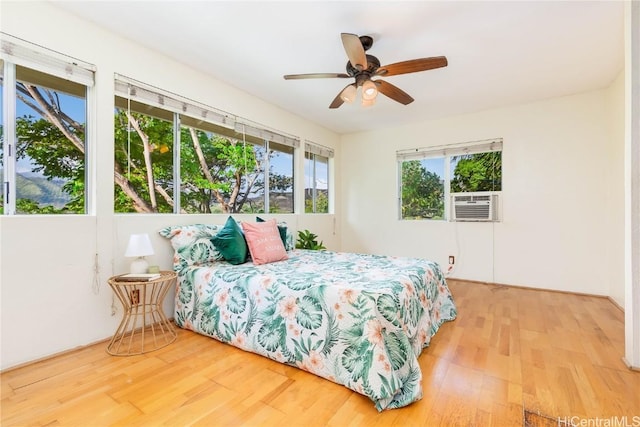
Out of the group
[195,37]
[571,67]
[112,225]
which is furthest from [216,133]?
[571,67]

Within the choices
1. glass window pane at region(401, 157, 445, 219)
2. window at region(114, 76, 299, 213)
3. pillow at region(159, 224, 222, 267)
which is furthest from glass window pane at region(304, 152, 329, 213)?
pillow at region(159, 224, 222, 267)

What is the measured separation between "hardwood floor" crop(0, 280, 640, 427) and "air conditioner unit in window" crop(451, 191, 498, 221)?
6.04ft

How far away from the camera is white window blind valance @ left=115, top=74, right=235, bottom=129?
2.35m

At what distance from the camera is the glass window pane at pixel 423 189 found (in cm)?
437

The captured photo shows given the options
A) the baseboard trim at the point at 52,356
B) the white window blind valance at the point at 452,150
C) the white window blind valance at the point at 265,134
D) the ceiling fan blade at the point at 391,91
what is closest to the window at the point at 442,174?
the white window blind valance at the point at 452,150

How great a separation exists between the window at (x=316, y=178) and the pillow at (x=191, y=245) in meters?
2.01

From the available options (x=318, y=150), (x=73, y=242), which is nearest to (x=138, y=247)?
(x=73, y=242)

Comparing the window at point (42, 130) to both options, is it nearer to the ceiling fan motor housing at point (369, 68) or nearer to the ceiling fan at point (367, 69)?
the ceiling fan at point (367, 69)

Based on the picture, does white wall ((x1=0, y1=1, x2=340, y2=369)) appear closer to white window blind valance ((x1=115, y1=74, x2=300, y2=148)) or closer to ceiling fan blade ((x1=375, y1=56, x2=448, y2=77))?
white window blind valance ((x1=115, y1=74, x2=300, y2=148))

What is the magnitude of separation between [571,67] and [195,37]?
138 inches

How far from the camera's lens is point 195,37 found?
231 cm

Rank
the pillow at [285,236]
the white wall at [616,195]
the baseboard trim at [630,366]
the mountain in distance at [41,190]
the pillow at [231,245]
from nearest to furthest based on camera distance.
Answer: the baseboard trim at [630,366]
the mountain in distance at [41,190]
the pillow at [231,245]
the white wall at [616,195]
the pillow at [285,236]

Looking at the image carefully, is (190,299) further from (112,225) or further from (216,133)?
(216,133)

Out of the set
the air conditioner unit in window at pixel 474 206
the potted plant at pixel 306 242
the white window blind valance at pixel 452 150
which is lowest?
the potted plant at pixel 306 242
